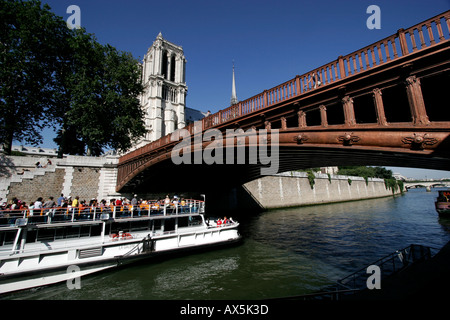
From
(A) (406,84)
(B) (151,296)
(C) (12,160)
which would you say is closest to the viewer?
(A) (406,84)

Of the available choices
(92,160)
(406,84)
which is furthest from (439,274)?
(92,160)

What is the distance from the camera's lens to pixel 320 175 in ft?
176

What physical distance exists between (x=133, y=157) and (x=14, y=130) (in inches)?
574

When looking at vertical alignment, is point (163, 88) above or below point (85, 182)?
above

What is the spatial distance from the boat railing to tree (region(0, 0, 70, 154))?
17.6m

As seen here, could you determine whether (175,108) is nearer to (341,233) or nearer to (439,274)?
(341,233)

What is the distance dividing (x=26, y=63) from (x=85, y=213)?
21124 millimetres

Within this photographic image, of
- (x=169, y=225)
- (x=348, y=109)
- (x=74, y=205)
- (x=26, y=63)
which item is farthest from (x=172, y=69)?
(x=348, y=109)

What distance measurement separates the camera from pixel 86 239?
1298cm

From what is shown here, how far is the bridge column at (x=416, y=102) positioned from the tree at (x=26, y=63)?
30661 millimetres

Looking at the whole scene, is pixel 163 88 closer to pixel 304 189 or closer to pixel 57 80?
pixel 57 80

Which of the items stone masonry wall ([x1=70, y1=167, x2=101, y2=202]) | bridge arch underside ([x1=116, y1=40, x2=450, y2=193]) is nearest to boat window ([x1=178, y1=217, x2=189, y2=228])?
bridge arch underside ([x1=116, y1=40, x2=450, y2=193])

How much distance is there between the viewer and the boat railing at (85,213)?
37.4 feet

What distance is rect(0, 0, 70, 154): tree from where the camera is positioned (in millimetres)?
22469
